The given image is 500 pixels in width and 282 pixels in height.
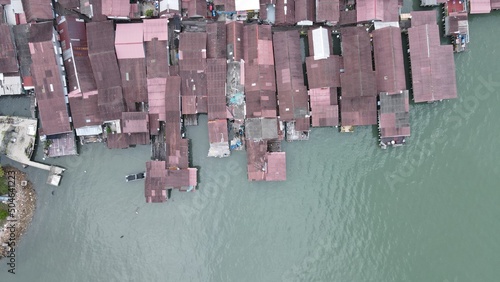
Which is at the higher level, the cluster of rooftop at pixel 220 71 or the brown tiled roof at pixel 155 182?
the cluster of rooftop at pixel 220 71

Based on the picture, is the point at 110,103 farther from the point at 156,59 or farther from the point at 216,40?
the point at 216,40

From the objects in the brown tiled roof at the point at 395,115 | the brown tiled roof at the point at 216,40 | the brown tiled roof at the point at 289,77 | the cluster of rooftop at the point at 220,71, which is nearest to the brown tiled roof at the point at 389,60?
the cluster of rooftop at the point at 220,71

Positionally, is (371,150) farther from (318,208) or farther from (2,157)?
(2,157)

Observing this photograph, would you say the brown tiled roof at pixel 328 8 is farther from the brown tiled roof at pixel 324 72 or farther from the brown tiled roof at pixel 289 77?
the brown tiled roof at pixel 324 72

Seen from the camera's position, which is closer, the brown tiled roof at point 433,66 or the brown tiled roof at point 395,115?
the brown tiled roof at point 433,66

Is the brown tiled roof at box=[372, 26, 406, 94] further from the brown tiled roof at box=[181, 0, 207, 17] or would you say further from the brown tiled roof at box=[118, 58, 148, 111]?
the brown tiled roof at box=[118, 58, 148, 111]

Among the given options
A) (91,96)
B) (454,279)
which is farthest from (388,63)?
(91,96)
